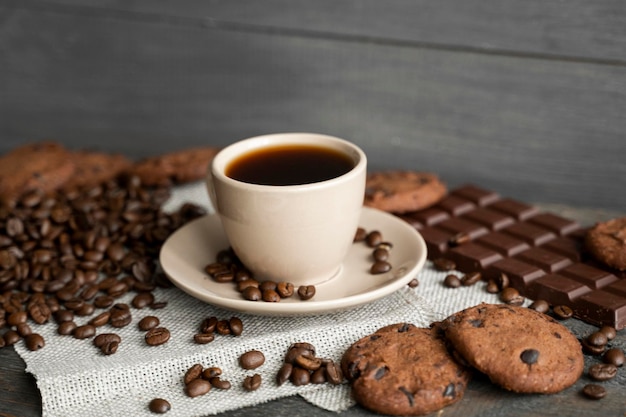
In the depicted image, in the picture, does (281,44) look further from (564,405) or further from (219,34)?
(564,405)

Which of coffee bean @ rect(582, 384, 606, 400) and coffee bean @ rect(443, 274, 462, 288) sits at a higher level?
coffee bean @ rect(582, 384, 606, 400)

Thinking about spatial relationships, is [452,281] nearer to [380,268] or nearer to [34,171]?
[380,268]

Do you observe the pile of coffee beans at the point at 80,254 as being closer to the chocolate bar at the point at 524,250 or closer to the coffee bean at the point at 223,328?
Answer: the coffee bean at the point at 223,328

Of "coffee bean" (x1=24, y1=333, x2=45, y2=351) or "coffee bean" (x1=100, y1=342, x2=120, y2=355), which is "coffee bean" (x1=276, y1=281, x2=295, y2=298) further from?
"coffee bean" (x1=24, y1=333, x2=45, y2=351)

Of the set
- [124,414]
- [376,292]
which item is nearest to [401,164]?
[376,292]

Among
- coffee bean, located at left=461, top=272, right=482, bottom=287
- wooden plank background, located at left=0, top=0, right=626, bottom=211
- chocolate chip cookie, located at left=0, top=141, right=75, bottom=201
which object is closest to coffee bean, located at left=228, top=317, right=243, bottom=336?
coffee bean, located at left=461, top=272, right=482, bottom=287
